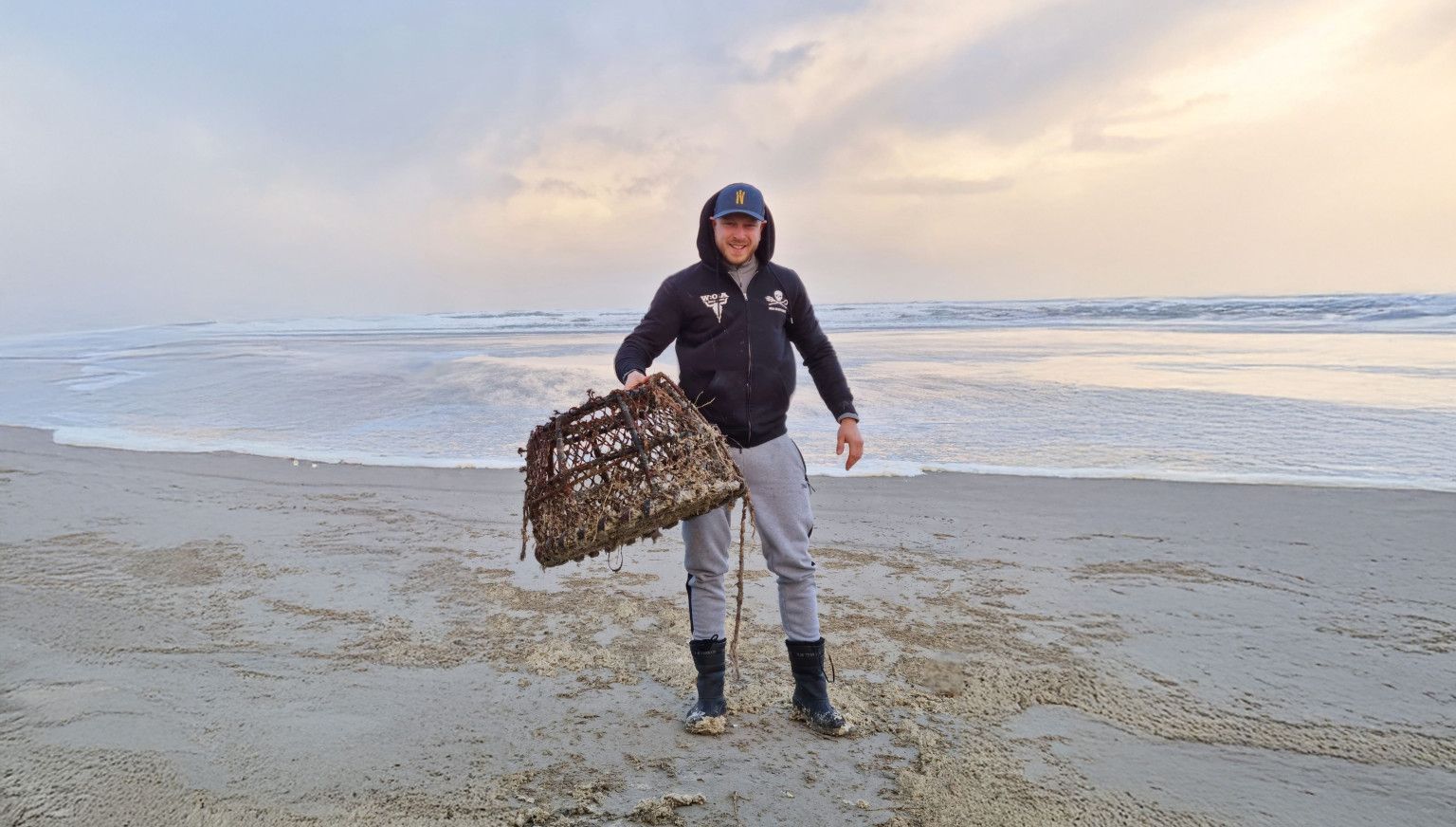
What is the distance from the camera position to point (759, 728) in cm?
294

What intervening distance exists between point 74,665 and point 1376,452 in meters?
9.38

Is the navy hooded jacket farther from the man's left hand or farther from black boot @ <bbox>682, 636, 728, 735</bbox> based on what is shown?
black boot @ <bbox>682, 636, 728, 735</bbox>

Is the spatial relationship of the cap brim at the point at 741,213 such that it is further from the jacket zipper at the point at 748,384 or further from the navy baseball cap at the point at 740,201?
the jacket zipper at the point at 748,384

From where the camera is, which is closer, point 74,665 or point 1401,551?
point 74,665

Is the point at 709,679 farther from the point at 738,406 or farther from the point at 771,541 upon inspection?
the point at 738,406

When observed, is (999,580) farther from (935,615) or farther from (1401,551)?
(1401,551)

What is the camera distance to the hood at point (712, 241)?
10.0 feet

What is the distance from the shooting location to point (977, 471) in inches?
273

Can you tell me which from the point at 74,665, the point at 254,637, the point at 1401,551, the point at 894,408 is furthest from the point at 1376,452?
the point at 74,665

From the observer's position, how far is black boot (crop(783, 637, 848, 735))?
2.95m

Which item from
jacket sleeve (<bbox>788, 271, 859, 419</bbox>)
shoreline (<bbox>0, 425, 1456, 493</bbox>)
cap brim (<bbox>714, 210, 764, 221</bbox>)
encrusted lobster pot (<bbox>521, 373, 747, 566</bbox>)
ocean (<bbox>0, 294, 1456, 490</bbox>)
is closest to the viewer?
encrusted lobster pot (<bbox>521, 373, 747, 566</bbox>)

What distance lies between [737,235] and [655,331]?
1.56 feet

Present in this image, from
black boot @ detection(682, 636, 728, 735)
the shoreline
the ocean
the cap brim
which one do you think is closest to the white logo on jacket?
the cap brim

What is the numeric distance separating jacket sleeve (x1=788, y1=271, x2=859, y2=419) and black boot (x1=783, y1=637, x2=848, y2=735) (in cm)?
92
